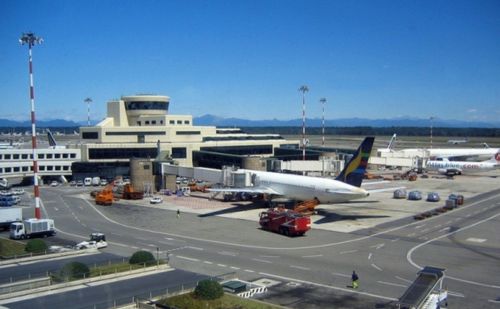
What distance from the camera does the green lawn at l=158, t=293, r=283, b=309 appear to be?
26312mm


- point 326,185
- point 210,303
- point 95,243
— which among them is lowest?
point 95,243

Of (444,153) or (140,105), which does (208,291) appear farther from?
(444,153)

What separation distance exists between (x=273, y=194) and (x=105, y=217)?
22956 mm

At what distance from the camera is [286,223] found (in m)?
52.5

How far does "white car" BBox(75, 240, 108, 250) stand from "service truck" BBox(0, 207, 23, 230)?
1552 centimetres

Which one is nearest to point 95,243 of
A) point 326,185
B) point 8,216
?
point 8,216

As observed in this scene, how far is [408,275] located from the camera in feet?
122

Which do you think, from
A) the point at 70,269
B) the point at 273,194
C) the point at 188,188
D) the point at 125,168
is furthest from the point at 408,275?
the point at 125,168

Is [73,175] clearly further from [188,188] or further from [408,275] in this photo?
[408,275]

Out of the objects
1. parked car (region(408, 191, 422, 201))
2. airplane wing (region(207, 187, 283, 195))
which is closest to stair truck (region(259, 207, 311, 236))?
airplane wing (region(207, 187, 283, 195))

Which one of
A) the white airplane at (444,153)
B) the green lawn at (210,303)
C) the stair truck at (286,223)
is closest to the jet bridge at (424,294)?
the green lawn at (210,303)

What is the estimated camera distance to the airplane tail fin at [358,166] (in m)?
57.6

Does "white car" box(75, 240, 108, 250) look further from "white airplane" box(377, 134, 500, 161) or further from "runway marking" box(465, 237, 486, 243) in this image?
"white airplane" box(377, 134, 500, 161)

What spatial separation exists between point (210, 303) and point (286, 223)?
87.0ft
